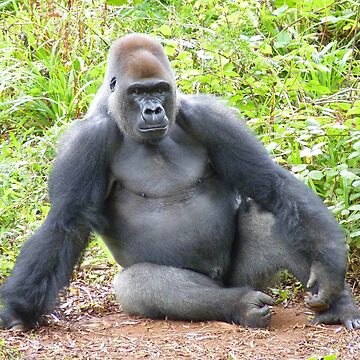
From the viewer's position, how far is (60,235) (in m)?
4.66

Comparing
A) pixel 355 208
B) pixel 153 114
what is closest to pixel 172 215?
pixel 153 114

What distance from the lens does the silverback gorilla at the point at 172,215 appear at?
463 cm

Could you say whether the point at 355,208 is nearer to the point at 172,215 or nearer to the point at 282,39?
the point at 172,215

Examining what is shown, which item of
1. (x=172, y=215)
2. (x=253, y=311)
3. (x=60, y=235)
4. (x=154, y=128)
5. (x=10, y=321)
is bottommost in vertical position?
(x=10, y=321)

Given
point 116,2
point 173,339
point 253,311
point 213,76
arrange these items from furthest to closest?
point 116,2, point 213,76, point 253,311, point 173,339

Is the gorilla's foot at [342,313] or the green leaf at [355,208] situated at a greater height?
the green leaf at [355,208]

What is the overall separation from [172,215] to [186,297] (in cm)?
45

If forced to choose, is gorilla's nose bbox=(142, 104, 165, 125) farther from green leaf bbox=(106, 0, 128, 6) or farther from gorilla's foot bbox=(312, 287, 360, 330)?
green leaf bbox=(106, 0, 128, 6)

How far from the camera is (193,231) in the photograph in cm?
485

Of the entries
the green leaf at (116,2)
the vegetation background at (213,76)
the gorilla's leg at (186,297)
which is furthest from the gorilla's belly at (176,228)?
the green leaf at (116,2)

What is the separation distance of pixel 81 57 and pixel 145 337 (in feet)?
11.3

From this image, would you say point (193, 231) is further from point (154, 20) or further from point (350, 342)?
point (154, 20)

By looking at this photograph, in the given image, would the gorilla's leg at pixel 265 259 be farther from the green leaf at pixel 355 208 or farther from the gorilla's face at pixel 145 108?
the gorilla's face at pixel 145 108

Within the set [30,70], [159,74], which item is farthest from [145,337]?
[30,70]
